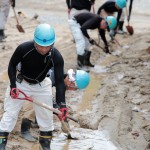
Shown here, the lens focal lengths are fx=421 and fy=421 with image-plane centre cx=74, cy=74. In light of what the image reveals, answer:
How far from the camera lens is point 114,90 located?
7.86m

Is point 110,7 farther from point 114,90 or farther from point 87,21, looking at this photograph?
point 114,90

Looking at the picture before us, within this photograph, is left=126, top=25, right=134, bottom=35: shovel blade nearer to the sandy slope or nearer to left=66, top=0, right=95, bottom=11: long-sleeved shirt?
the sandy slope

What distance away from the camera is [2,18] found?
9.98 meters

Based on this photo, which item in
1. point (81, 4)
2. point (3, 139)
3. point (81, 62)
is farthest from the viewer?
point (81, 4)

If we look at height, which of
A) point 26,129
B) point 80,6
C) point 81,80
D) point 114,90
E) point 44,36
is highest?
point 44,36

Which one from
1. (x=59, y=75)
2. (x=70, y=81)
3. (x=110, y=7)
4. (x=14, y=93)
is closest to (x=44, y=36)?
(x=59, y=75)

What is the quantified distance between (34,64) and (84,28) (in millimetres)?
3946

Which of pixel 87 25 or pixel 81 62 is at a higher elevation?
pixel 87 25

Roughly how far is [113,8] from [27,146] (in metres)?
5.98

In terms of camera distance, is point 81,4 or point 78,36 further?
point 81,4

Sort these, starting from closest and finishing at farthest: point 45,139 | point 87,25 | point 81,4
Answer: point 45,139, point 87,25, point 81,4

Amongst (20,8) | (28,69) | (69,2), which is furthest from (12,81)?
(20,8)

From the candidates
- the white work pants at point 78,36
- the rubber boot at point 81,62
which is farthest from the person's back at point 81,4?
the rubber boot at point 81,62

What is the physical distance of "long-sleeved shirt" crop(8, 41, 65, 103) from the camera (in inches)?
187
